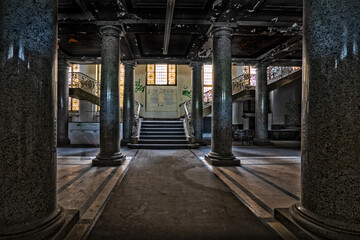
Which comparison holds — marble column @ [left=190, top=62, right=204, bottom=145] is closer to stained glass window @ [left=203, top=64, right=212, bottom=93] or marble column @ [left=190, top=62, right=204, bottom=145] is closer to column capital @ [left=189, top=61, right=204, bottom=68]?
column capital @ [left=189, top=61, right=204, bottom=68]

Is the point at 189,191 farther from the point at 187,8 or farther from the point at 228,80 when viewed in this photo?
the point at 187,8

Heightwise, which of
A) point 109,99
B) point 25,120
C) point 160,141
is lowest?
point 160,141

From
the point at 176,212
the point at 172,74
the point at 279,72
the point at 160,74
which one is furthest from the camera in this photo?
the point at 172,74

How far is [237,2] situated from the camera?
4855 mm

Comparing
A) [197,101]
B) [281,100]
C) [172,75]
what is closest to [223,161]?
[197,101]

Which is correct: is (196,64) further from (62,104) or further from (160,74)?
(160,74)

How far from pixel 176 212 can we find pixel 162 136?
23.6ft

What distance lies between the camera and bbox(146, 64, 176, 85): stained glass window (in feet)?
56.2

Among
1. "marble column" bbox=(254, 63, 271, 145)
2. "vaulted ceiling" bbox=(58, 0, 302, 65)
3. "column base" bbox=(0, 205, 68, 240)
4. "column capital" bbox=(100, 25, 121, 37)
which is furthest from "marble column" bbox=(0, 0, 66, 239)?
"marble column" bbox=(254, 63, 271, 145)

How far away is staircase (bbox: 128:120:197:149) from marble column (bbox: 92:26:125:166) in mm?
3236

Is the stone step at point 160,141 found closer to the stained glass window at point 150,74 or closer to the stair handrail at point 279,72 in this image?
the stair handrail at point 279,72

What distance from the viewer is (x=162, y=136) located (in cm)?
989

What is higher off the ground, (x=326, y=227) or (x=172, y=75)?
(x=172, y=75)

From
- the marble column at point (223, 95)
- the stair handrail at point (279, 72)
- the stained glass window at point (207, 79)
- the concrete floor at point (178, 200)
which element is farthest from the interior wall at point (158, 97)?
the concrete floor at point (178, 200)
